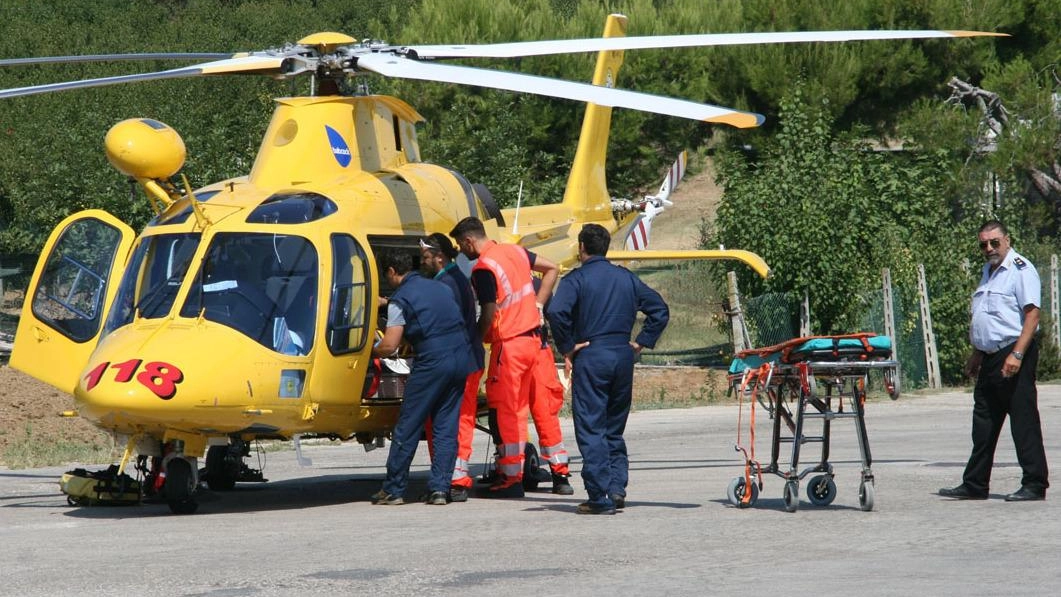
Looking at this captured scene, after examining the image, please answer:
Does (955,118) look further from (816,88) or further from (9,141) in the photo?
(9,141)

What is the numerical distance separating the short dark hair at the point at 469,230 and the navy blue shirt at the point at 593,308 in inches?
47.6

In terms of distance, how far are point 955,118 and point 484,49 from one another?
21.0 m

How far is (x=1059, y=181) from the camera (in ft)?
94.8

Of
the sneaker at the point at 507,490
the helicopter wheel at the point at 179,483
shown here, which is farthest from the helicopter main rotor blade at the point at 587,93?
the sneaker at the point at 507,490

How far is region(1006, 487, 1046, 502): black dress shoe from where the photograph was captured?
9.47 metres

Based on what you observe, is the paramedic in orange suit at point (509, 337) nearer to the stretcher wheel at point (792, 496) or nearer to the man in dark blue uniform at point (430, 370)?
the man in dark blue uniform at point (430, 370)

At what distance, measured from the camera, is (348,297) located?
1004cm

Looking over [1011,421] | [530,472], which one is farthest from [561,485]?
[1011,421]

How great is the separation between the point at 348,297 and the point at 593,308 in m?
1.81

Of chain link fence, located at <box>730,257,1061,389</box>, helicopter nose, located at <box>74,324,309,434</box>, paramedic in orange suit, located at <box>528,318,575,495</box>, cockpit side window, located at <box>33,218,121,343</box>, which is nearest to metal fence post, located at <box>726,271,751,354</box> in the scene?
chain link fence, located at <box>730,257,1061,389</box>

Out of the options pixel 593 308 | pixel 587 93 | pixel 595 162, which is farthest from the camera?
pixel 595 162

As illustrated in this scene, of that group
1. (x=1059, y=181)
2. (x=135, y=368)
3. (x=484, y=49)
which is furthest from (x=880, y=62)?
(x=135, y=368)

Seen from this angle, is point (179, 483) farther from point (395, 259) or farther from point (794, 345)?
point (794, 345)

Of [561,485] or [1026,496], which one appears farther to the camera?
[561,485]
